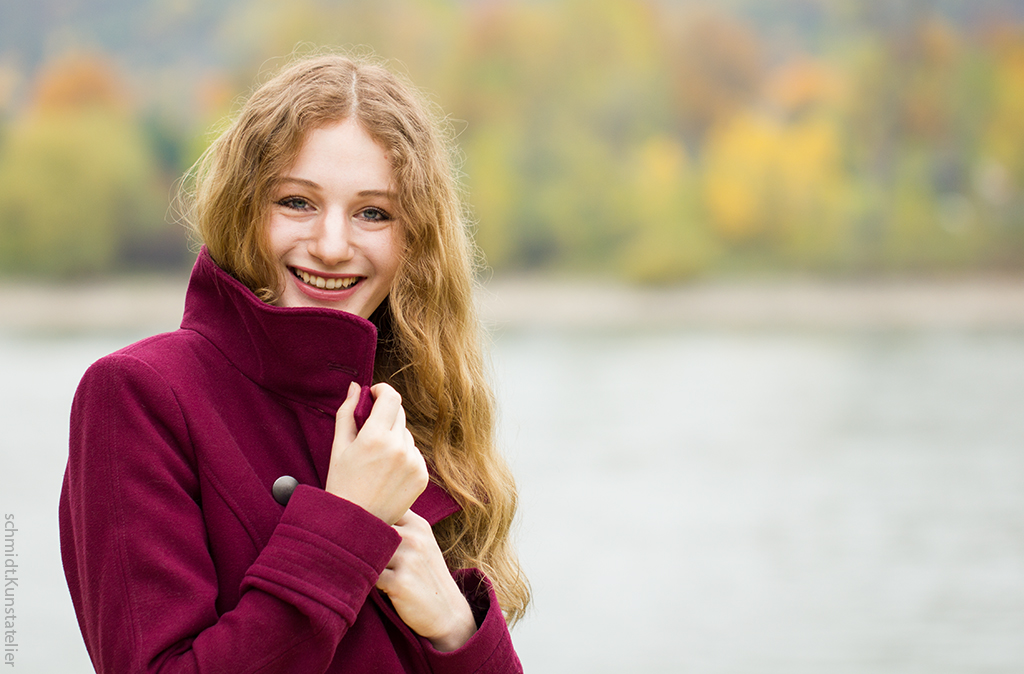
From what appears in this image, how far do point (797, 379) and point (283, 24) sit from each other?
157 inches

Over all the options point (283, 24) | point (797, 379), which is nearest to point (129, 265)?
point (283, 24)

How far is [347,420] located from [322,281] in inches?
5.2

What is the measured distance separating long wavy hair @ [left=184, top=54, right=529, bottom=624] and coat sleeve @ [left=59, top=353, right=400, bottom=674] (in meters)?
0.17

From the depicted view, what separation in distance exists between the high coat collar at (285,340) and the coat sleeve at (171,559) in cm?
9

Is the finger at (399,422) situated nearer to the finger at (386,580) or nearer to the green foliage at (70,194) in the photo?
the finger at (386,580)

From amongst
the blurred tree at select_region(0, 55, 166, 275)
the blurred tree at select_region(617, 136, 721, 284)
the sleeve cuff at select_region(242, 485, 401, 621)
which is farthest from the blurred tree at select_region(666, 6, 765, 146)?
the sleeve cuff at select_region(242, 485, 401, 621)

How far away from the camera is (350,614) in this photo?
667mm

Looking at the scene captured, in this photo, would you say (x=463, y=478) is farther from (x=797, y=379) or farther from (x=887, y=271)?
(x=887, y=271)

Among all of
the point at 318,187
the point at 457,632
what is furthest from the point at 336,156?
the point at 457,632

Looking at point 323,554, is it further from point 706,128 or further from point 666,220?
point 706,128

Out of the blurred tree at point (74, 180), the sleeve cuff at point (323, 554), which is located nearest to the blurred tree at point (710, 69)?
the blurred tree at point (74, 180)

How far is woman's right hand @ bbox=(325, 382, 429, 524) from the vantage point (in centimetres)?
71

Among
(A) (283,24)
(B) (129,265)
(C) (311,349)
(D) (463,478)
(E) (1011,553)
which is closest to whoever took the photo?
(C) (311,349)

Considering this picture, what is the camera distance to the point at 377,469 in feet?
2.34
